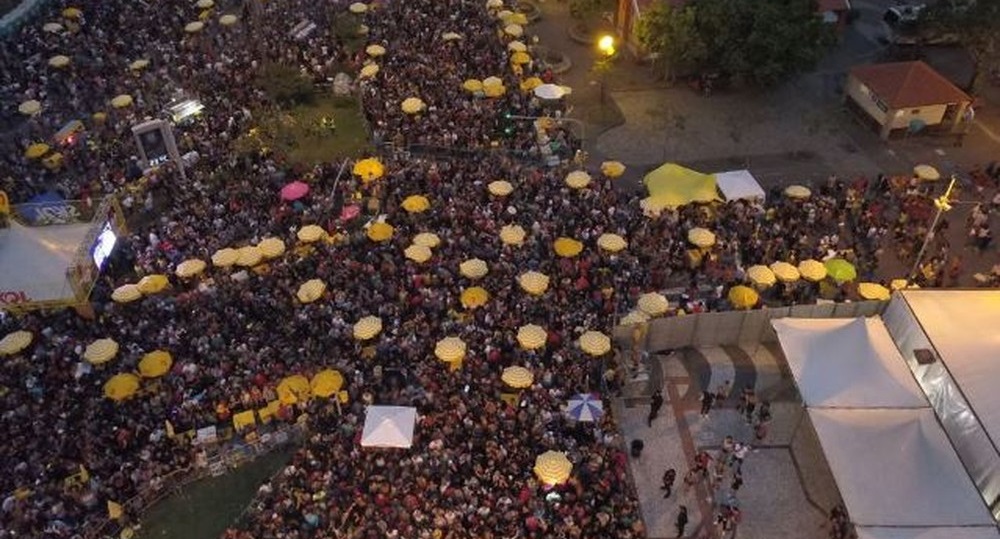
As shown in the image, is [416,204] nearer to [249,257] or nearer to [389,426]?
[249,257]

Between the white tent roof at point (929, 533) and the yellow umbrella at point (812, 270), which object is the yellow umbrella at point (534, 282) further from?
the white tent roof at point (929, 533)

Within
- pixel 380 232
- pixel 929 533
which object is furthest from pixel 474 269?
pixel 929 533

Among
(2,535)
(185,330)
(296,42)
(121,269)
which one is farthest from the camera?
(296,42)

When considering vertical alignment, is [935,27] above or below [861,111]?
above

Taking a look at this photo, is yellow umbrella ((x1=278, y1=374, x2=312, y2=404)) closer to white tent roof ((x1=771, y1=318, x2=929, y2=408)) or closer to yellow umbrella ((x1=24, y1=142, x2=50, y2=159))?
white tent roof ((x1=771, y1=318, x2=929, y2=408))

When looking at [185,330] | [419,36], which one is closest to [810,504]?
[185,330]

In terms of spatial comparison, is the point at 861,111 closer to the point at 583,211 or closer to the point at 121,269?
the point at 583,211
